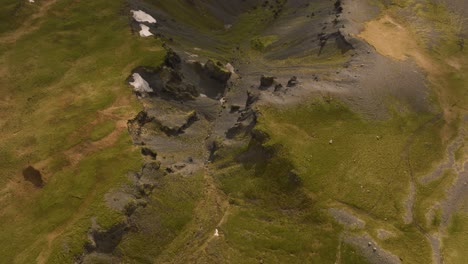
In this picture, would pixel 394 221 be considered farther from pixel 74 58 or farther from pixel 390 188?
pixel 74 58

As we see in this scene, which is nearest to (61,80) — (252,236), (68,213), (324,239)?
(68,213)

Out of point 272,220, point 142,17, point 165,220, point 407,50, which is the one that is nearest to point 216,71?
point 142,17

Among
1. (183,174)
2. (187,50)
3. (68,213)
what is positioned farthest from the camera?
(187,50)

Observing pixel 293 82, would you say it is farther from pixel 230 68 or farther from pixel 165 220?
pixel 165 220

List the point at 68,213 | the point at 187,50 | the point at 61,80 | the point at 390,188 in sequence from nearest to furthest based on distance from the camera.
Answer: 1. the point at 68,213
2. the point at 390,188
3. the point at 61,80
4. the point at 187,50

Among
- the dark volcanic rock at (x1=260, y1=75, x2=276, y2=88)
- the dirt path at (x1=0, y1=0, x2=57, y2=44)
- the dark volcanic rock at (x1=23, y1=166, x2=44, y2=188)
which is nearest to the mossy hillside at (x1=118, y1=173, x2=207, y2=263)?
the dark volcanic rock at (x1=23, y1=166, x2=44, y2=188)

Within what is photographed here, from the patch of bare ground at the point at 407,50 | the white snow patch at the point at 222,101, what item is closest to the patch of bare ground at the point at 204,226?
the white snow patch at the point at 222,101
